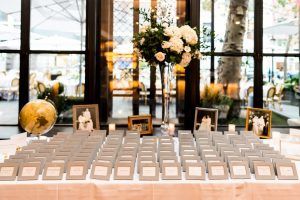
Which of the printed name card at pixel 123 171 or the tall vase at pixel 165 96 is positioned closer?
the printed name card at pixel 123 171

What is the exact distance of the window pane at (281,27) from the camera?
16.7 ft

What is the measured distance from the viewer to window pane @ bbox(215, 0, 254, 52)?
15.8 ft

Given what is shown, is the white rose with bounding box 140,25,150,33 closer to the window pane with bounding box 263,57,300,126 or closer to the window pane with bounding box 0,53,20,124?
the window pane with bounding box 0,53,20,124

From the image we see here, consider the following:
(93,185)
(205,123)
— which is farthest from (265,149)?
(205,123)

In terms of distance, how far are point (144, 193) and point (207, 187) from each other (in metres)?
0.27

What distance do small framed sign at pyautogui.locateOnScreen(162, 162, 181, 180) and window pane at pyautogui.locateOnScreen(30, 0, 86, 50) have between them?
3577mm

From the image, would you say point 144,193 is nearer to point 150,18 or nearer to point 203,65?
point 150,18

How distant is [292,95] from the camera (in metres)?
6.19

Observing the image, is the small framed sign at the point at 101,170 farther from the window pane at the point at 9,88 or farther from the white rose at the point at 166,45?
the window pane at the point at 9,88

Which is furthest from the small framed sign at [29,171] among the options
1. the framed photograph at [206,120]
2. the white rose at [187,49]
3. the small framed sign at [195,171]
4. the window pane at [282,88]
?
the window pane at [282,88]

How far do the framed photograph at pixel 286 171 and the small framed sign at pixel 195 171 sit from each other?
1.10ft

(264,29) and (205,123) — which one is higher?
(264,29)

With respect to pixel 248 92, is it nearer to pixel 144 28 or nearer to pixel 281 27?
pixel 281 27

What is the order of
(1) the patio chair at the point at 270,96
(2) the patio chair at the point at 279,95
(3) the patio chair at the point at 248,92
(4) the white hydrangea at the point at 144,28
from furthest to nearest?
(2) the patio chair at the point at 279,95 → (1) the patio chair at the point at 270,96 → (3) the patio chair at the point at 248,92 → (4) the white hydrangea at the point at 144,28
